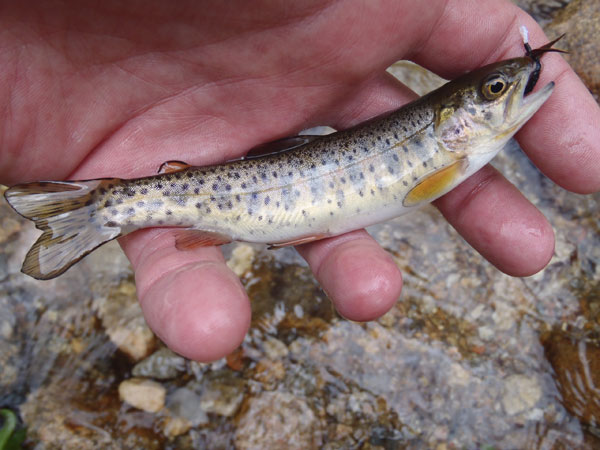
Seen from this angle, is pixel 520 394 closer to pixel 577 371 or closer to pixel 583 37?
pixel 577 371

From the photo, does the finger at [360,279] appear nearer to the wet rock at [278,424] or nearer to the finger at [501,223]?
the finger at [501,223]

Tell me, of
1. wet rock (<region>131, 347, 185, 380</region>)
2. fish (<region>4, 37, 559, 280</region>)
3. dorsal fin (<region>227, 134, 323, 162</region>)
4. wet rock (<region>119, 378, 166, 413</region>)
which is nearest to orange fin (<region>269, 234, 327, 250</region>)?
fish (<region>4, 37, 559, 280</region>)

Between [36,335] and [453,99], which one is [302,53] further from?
[36,335]

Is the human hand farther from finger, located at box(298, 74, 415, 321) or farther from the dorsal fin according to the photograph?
the dorsal fin

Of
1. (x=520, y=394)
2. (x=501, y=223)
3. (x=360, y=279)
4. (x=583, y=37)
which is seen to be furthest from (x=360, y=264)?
(x=583, y=37)

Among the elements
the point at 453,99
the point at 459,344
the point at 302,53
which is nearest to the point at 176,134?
the point at 302,53
